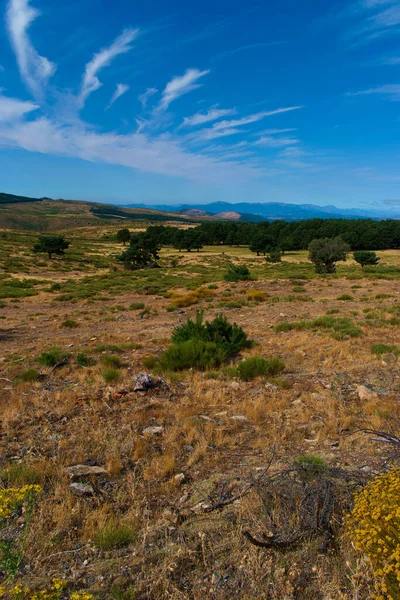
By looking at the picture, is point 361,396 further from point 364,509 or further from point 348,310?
point 348,310

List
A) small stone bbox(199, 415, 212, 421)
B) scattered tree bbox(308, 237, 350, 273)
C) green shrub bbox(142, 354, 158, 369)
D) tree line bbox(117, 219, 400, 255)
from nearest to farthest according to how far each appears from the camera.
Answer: small stone bbox(199, 415, 212, 421) → green shrub bbox(142, 354, 158, 369) → scattered tree bbox(308, 237, 350, 273) → tree line bbox(117, 219, 400, 255)

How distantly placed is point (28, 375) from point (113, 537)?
609cm

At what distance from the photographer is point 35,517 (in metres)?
3.50

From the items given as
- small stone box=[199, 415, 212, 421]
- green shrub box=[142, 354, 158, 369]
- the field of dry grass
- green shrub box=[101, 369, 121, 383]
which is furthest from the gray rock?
small stone box=[199, 415, 212, 421]

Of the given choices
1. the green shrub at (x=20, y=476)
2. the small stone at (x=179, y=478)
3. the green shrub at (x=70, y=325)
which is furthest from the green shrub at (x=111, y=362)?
the green shrub at (x=70, y=325)

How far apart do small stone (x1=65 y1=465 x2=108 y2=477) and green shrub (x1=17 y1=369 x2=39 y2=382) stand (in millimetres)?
4446

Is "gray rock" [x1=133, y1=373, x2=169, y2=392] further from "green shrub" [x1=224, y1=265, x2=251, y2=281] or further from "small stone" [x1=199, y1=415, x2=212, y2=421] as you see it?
"green shrub" [x1=224, y1=265, x2=251, y2=281]

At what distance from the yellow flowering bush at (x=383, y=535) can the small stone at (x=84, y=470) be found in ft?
10.2

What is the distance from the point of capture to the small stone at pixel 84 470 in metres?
4.24

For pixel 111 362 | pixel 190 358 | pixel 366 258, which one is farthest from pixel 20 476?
pixel 366 258

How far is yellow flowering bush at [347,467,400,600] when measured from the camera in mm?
2361

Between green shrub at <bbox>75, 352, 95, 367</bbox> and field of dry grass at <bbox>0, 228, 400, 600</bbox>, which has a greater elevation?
field of dry grass at <bbox>0, 228, 400, 600</bbox>

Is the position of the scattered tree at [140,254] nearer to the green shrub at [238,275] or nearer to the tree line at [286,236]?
the green shrub at [238,275]

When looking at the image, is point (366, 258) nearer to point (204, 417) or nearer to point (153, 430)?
point (204, 417)
